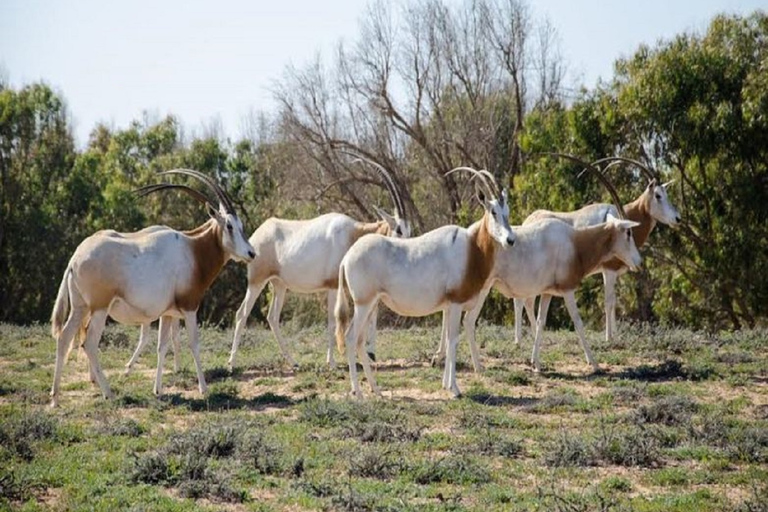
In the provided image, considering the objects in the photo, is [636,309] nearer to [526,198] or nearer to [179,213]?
[526,198]

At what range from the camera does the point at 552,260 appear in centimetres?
1576

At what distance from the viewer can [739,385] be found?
46.9 ft

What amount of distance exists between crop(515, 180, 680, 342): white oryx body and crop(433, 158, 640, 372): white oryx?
0.85 metres

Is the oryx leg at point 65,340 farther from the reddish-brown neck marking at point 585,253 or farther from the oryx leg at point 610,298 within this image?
the oryx leg at point 610,298

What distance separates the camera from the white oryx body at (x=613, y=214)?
18.0 m

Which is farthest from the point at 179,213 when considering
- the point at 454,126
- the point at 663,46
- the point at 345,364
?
the point at 345,364

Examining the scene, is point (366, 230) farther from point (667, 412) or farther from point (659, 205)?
point (667, 412)

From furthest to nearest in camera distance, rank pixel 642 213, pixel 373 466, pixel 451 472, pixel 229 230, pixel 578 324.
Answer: pixel 642 213 < pixel 578 324 < pixel 229 230 < pixel 373 466 < pixel 451 472

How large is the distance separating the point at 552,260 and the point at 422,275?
112 inches

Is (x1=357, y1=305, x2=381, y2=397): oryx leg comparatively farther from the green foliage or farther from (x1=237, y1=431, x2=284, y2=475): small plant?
the green foliage

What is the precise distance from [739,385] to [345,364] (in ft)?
19.9

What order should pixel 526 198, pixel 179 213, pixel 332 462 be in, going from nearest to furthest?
pixel 332 462 → pixel 526 198 → pixel 179 213

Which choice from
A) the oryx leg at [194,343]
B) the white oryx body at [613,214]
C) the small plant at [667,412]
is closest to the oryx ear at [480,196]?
the white oryx body at [613,214]

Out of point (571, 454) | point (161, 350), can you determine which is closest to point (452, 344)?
point (571, 454)
